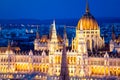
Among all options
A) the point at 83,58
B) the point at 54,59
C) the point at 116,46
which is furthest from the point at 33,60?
the point at 116,46

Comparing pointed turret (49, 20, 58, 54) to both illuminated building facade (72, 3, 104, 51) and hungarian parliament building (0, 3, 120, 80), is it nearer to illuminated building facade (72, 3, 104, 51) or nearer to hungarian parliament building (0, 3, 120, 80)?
hungarian parliament building (0, 3, 120, 80)

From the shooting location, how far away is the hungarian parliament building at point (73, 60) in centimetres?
7362

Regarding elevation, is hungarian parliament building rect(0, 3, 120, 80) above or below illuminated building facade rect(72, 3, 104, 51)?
below

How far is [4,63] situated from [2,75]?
8.54 m

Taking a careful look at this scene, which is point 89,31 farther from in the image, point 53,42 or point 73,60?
point 73,60

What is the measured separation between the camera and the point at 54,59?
76625mm

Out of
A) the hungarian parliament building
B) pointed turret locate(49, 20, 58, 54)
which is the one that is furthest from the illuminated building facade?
pointed turret locate(49, 20, 58, 54)

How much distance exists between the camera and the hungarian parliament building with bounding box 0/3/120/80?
73.6 metres

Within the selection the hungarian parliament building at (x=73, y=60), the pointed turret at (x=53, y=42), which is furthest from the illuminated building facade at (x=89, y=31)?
the pointed turret at (x=53, y=42)

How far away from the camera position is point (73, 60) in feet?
248

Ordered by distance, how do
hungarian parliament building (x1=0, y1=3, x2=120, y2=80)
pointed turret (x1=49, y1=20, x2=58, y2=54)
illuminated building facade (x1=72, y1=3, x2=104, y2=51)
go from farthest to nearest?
illuminated building facade (x1=72, y1=3, x2=104, y2=51) < pointed turret (x1=49, y1=20, x2=58, y2=54) < hungarian parliament building (x1=0, y1=3, x2=120, y2=80)

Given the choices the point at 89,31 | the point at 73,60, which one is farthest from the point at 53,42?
the point at 89,31

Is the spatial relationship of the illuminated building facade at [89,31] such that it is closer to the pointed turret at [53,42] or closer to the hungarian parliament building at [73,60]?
the hungarian parliament building at [73,60]

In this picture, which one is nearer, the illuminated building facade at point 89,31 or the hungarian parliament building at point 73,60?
the hungarian parliament building at point 73,60
